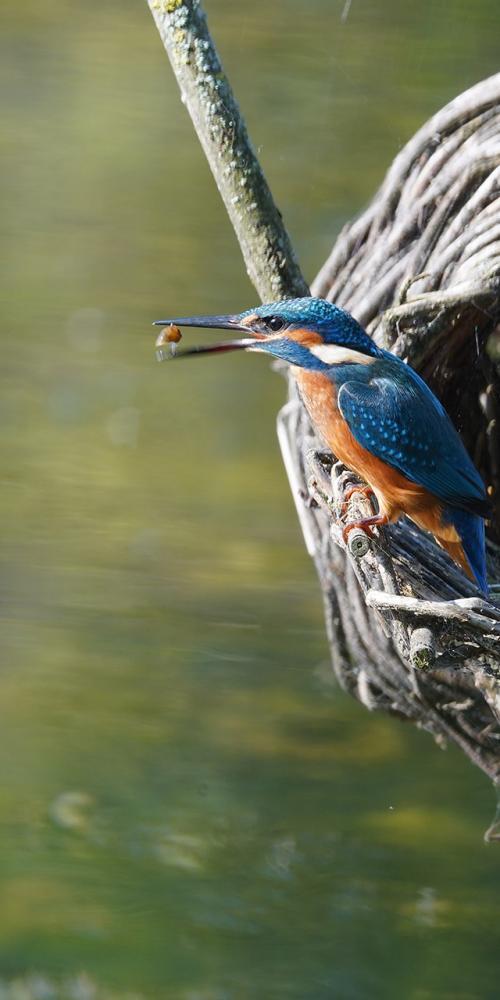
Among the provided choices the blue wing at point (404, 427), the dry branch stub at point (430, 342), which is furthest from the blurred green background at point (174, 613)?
the blue wing at point (404, 427)

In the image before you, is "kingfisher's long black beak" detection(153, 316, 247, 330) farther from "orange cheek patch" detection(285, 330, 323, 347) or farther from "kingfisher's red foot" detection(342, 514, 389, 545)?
"kingfisher's red foot" detection(342, 514, 389, 545)

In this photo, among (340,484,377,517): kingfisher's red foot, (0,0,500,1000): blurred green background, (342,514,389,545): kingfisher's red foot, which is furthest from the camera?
(0,0,500,1000): blurred green background

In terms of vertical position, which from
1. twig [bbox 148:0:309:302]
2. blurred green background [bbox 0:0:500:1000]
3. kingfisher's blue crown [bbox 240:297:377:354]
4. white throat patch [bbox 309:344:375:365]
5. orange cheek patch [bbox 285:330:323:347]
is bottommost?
blurred green background [bbox 0:0:500:1000]

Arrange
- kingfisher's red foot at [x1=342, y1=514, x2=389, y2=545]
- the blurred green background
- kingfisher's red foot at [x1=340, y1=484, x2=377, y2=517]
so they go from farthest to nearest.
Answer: the blurred green background < kingfisher's red foot at [x1=340, y1=484, x2=377, y2=517] < kingfisher's red foot at [x1=342, y1=514, x2=389, y2=545]

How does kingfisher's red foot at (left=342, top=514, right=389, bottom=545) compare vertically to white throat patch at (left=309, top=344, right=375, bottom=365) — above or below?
below

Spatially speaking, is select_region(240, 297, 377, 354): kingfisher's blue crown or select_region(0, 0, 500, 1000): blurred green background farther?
select_region(0, 0, 500, 1000): blurred green background

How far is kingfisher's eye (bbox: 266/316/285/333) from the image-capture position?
78cm

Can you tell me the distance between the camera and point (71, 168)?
41.3 inches

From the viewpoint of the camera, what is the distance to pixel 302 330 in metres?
0.77

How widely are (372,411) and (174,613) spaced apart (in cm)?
41

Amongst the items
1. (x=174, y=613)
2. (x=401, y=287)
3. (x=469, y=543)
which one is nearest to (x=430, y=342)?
(x=401, y=287)

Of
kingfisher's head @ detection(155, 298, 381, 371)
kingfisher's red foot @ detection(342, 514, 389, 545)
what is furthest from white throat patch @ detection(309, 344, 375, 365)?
kingfisher's red foot @ detection(342, 514, 389, 545)

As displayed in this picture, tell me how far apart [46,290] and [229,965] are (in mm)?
689

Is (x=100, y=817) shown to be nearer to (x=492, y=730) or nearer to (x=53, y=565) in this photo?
(x=53, y=565)
